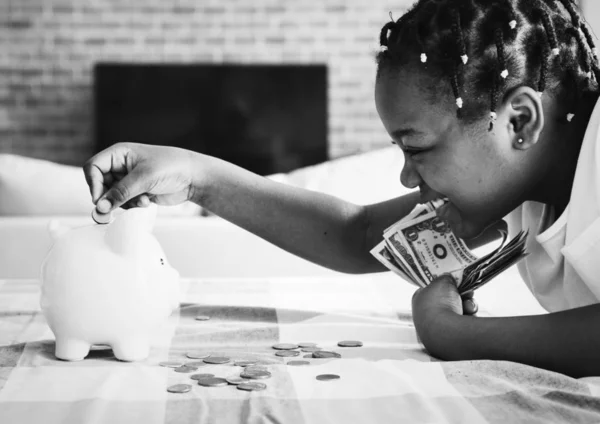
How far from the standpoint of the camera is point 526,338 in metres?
0.93

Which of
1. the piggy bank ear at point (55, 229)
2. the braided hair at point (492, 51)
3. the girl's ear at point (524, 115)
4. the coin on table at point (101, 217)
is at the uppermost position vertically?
the braided hair at point (492, 51)

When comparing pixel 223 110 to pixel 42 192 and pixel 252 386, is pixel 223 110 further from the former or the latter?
pixel 252 386

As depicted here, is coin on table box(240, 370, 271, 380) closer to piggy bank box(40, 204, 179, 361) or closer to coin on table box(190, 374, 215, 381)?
coin on table box(190, 374, 215, 381)

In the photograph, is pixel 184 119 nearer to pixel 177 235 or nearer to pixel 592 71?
pixel 177 235

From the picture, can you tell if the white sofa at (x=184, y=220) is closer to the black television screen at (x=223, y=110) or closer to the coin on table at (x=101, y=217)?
the coin on table at (x=101, y=217)

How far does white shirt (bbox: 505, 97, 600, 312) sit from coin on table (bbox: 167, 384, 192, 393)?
522 mm

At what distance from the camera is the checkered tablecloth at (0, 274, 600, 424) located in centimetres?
73

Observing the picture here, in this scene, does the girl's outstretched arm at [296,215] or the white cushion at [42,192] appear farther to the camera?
the white cushion at [42,192]

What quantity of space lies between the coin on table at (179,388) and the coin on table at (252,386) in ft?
0.18

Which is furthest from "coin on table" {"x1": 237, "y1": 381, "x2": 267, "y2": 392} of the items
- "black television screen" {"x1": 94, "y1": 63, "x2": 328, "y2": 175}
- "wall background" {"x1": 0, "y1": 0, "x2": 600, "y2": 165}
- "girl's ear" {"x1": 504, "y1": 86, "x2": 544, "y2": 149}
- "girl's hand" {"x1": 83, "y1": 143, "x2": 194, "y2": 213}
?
"wall background" {"x1": 0, "y1": 0, "x2": 600, "y2": 165}

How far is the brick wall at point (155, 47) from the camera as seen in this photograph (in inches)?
201

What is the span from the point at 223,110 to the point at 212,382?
14.3 ft

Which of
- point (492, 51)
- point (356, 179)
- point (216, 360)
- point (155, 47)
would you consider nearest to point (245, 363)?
point (216, 360)

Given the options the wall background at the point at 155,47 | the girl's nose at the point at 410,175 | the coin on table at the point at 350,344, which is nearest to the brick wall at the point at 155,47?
the wall background at the point at 155,47
